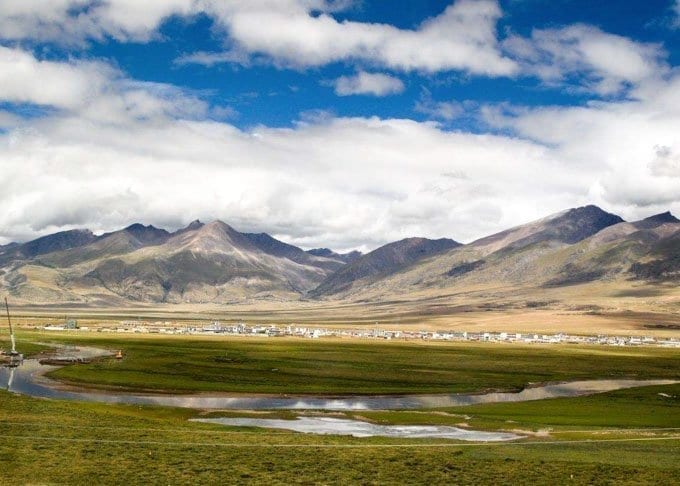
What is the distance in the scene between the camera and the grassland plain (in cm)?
9412

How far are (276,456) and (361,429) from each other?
70.9ft

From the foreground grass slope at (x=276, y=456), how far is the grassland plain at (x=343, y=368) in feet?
134

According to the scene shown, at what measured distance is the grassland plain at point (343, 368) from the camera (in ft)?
309

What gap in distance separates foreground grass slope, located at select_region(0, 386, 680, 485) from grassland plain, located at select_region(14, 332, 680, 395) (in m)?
40.9

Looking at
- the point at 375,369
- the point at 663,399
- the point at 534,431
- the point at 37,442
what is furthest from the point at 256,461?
the point at 375,369

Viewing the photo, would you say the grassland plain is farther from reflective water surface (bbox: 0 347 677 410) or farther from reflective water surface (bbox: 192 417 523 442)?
reflective water surface (bbox: 192 417 523 442)

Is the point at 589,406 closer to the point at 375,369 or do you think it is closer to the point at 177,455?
the point at 375,369

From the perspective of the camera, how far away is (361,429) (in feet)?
190

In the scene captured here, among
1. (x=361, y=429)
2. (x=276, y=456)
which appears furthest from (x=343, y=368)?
(x=276, y=456)

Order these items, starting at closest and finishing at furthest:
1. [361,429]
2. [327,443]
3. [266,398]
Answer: [327,443] → [361,429] → [266,398]

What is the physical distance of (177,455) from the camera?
36.3 metres

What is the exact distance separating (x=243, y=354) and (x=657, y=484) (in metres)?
120

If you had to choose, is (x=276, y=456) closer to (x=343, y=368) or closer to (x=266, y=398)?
(x=266, y=398)

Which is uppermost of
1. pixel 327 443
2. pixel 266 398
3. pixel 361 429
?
pixel 327 443
